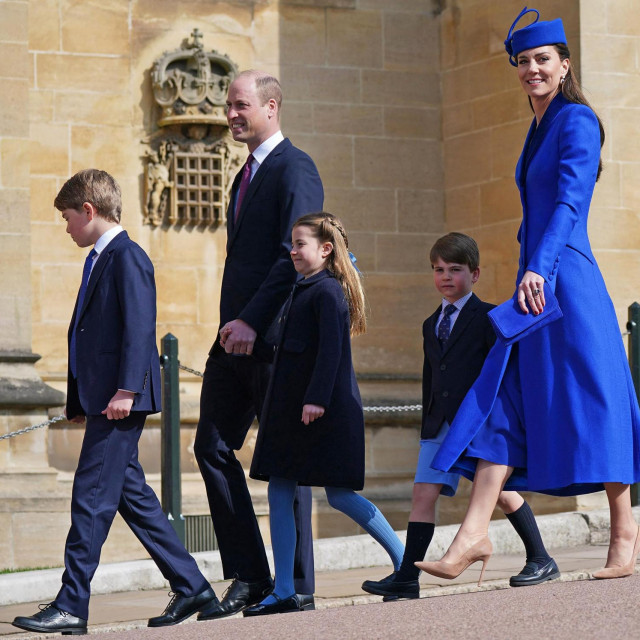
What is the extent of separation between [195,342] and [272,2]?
7.93 feet

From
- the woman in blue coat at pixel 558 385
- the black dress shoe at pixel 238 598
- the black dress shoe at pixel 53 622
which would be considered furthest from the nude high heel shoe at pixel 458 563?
the black dress shoe at pixel 53 622

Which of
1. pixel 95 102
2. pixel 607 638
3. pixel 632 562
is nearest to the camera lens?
pixel 607 638

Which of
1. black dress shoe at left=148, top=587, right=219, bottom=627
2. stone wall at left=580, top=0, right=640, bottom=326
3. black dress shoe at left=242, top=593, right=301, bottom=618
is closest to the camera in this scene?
black dress shoe at left=242, top=593, right=301, bottom=618

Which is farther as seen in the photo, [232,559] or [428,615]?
[232,559]

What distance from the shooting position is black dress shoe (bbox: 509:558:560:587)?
206 inches

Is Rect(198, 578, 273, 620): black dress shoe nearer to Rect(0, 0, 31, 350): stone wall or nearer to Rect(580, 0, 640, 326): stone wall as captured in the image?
Rect(0, 0, 31, 350): stone wall

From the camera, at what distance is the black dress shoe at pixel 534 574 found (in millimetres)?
5230

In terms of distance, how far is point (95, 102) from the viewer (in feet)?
33.1

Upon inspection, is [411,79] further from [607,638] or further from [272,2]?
[607,638]

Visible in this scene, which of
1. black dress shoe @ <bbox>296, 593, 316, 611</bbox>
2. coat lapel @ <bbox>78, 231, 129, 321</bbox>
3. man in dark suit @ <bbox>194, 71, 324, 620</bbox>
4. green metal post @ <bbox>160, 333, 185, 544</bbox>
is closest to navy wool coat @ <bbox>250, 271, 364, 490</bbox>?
man in dark suit @ <bbox>194, 71, 324, 620</bbox>

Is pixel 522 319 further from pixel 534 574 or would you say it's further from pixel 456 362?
pixel 534 574

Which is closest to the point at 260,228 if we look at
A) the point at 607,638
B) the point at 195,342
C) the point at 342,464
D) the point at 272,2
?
the point at 342,464

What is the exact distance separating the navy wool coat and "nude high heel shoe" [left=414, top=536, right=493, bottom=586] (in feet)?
1.80

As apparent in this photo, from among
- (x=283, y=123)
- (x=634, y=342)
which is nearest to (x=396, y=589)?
(x=634, y=342)
